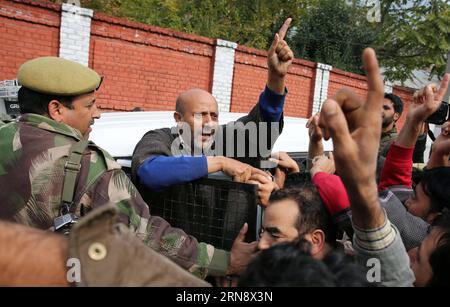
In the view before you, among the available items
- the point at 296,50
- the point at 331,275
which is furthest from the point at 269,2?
the point at 331,275

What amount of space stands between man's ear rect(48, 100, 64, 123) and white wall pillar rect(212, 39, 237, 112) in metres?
8.52

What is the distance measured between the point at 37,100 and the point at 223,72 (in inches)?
345

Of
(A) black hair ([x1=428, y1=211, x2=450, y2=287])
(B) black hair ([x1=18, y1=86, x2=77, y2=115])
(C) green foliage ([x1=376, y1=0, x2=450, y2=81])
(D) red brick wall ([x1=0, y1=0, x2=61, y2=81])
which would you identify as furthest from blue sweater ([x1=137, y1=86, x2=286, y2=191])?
(C) green foliage ([x1=376, y1=0, x2=450, y2=81])

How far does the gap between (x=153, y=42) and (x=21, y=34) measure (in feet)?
8.36

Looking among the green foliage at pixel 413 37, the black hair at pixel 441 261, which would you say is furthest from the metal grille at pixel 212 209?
the green foliage at pixel 413 37

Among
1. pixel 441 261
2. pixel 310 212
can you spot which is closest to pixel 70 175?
pixel 310 212

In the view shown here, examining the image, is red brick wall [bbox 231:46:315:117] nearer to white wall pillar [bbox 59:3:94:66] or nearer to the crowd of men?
white wall pillar [bbox 59:3:94:66]

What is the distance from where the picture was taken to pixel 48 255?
2.57 feet

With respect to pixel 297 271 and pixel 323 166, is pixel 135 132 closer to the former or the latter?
pixel 323 166

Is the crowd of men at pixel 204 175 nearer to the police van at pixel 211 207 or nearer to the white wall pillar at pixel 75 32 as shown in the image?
the police van at pixel 211 207

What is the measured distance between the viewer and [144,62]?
9258 mm

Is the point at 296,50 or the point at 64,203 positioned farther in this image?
the point at 296,50

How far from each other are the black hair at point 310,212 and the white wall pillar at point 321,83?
10983mm
